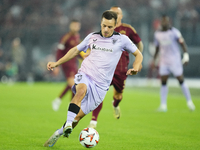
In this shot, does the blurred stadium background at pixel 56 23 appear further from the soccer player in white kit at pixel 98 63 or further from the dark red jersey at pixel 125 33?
the soccer player in white kit at pixel 98 63

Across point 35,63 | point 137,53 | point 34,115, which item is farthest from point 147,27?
point 137,53

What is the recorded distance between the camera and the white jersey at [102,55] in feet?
18.4

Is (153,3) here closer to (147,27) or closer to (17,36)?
(147,27)

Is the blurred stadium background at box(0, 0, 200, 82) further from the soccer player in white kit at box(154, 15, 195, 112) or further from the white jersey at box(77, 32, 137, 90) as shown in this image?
the white jersey at box(77, 32, 137, 90)

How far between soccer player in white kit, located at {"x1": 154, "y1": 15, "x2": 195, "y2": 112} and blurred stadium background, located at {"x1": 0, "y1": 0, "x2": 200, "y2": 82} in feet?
49.2

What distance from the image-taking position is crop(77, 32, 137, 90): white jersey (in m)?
5.59

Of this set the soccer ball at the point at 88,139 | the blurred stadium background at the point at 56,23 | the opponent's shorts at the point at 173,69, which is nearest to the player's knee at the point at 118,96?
the soccer ball at the point at 88,139

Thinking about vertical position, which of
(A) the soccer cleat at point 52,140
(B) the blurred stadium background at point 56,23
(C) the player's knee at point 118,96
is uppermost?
(A) the soccer cleat at point 52,140

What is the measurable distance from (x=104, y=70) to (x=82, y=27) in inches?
1032

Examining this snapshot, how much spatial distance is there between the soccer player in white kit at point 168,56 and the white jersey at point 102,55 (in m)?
5.43

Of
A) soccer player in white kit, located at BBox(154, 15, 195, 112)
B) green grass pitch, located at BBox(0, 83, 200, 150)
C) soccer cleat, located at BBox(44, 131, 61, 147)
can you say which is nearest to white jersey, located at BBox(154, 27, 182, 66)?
soccer player in white kit, located at BBox(154, 15, 195, 112)

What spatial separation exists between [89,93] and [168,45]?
6.16 metres

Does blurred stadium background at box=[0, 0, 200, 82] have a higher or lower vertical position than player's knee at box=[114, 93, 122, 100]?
lower

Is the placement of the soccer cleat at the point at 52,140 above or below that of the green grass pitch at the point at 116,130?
above
